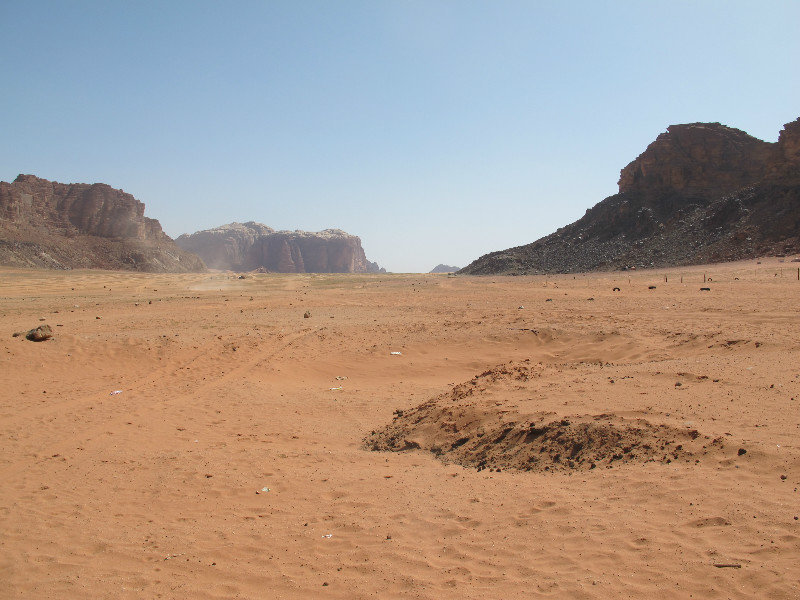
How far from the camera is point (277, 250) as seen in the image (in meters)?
165

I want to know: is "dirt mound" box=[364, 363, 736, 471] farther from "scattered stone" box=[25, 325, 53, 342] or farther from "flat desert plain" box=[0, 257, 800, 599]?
"scattered stone" box=[25, 325, 53, 342]

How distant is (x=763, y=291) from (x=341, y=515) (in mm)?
21689

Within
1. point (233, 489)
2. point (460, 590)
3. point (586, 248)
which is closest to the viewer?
point (460, 590)

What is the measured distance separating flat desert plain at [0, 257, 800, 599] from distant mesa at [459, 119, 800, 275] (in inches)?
1654

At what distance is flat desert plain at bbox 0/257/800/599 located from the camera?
3.83 m

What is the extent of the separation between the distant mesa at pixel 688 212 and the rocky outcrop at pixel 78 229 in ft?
212

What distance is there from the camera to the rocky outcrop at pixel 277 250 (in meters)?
165

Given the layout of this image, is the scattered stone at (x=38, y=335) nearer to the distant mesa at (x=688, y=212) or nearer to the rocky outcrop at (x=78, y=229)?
the distant mesa at (x=688, y=212)

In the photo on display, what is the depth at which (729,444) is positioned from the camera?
5.12 m

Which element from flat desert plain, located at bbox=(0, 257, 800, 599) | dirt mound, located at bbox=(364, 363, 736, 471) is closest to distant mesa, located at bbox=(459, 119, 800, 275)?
flat desert plain, located at bbox=(0, 257, 800, 599)

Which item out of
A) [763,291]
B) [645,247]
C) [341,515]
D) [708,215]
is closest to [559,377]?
[341,515]

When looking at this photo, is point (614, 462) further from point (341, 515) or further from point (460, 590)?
point (341, 515)

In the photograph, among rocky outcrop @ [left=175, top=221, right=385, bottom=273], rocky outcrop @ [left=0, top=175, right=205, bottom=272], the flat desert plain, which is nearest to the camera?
the flat desert plain

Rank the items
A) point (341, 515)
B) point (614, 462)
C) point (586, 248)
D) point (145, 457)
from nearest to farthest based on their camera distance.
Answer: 1. point (341, 515)
2. point (614, 462)
3. point (145, 457)
4. point (586, 248)
